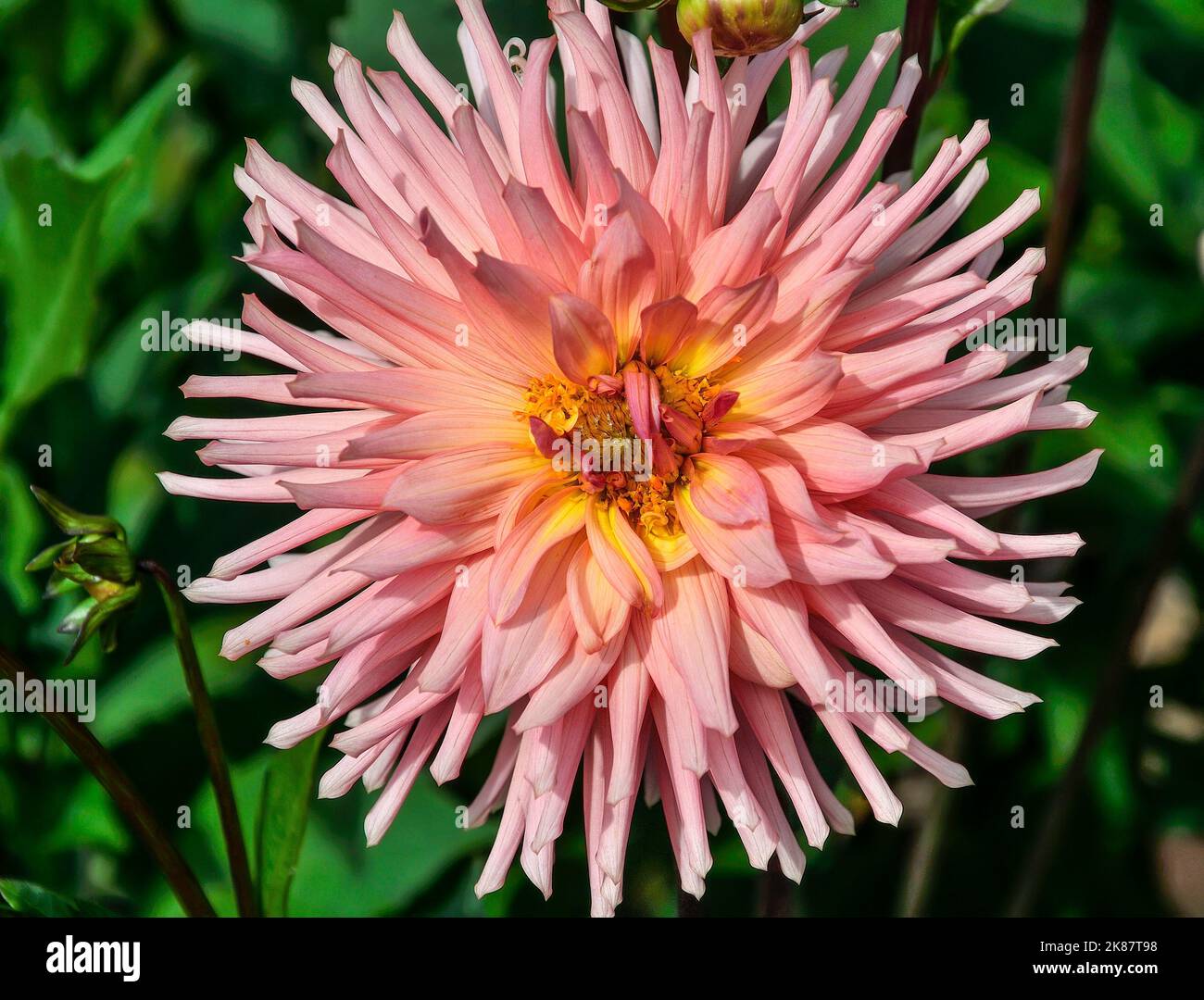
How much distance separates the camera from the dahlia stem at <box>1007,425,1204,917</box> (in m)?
0.75

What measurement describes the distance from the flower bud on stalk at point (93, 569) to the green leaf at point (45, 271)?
1.21 ft

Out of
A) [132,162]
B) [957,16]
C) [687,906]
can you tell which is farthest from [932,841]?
[132,162]

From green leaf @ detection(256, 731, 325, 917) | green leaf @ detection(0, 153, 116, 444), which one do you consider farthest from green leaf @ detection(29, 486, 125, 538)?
green leaf @ detection(0, 153, 116, 444)

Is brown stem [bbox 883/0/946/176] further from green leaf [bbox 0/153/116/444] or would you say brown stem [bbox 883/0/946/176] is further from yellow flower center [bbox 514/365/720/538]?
green leaf [bbox 0/153/116/444]

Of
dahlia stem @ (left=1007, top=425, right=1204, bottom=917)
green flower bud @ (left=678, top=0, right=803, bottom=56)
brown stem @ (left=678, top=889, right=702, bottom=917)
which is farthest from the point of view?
dahlia stem @ (left=1007, top=425, right=1204, bottom=917)

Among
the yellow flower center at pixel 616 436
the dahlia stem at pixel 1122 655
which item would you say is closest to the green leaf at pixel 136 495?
the yellow flower center at pixel 616 436

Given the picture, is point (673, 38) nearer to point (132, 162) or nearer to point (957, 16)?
point (957, 16)

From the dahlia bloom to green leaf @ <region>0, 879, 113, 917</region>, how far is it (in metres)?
0.15

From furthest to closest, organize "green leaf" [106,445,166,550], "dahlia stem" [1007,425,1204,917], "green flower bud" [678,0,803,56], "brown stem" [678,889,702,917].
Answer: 1. "green leaf" [106,445,166,550]
2. "dahlia stem" [1007,425,1204,917]
3. "brown stem" [678,889,702,917]
4. "green flower bud" [678,0,803,56]

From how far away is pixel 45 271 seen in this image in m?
0.87

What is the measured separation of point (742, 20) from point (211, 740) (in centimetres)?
43

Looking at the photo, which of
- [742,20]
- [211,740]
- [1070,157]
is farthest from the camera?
[1070,157]

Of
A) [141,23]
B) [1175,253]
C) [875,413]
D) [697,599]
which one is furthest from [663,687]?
[141,23]
